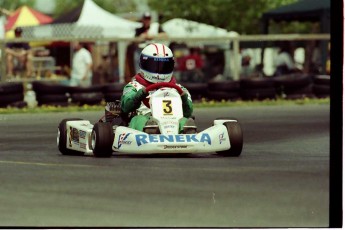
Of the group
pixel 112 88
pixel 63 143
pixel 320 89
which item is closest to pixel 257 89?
pixel 320 89

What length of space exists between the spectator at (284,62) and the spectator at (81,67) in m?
4.43

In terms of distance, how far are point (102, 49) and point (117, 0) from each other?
11.4 m

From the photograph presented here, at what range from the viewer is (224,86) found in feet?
66.7

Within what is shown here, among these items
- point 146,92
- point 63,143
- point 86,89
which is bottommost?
point 86,89

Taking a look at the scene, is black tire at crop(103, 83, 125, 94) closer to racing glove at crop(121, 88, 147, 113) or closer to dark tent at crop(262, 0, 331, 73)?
dark tent at crop(262, 0, 331, 73)

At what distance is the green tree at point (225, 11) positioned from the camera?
30953 mm

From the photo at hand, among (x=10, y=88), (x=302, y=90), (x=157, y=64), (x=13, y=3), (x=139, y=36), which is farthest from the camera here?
(x=13, y=3)

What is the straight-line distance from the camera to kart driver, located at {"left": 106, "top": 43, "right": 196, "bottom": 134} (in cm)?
1059

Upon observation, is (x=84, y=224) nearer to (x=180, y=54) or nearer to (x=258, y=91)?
(x=258, y=91)

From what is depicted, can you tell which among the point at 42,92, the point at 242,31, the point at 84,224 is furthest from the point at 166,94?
the point at 242,31

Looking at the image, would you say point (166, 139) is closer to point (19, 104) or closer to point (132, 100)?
point (132, 100)

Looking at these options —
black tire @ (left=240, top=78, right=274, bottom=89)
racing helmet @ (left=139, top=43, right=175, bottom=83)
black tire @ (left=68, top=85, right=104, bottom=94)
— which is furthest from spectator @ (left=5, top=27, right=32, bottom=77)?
racing helmet @ (left=139, top=43, right=175, bottom=83)

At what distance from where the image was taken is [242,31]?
32.0 metres

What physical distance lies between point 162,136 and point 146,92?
0.59m
